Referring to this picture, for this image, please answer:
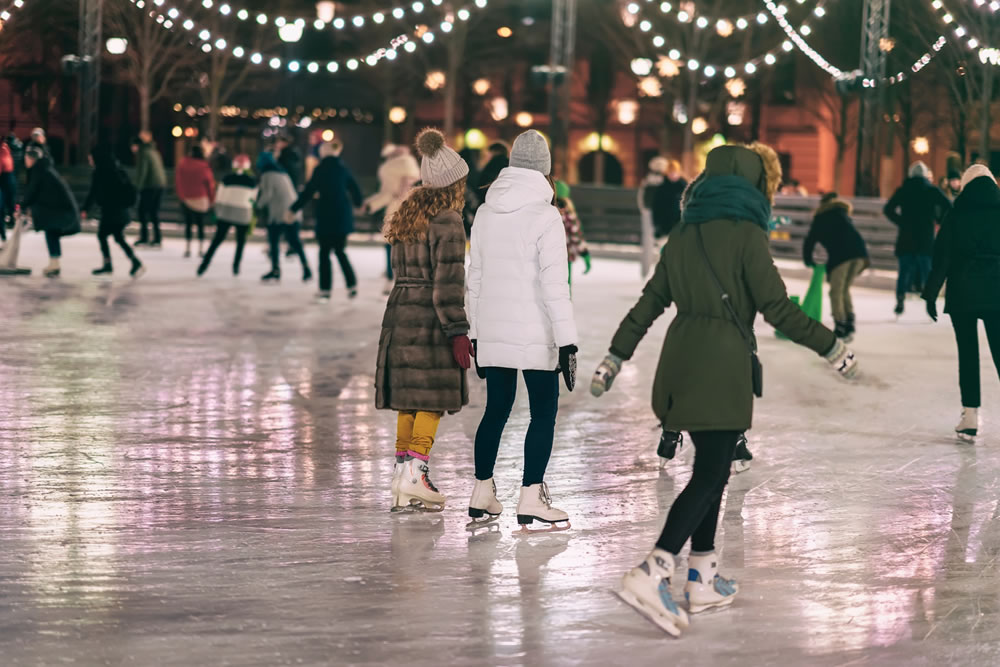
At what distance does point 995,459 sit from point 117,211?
41.3 ft

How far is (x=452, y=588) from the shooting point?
5711 millimetres

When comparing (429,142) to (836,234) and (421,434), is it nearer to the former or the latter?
(421,434)

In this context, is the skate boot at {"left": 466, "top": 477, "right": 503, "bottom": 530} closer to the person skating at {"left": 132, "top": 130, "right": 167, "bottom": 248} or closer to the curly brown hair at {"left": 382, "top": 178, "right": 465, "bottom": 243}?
the curly brown hair at {"left": 382, "top": 178, "right": 465, "bottom": 243}

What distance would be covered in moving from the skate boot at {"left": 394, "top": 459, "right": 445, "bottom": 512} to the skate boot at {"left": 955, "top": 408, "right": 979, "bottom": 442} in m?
3.65

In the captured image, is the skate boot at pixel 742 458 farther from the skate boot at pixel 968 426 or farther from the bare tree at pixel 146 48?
the bare tree at pixel 146 48

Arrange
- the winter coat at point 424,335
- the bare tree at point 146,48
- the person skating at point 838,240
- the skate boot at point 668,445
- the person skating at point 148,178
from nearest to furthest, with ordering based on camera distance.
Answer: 1. the winter coat at point 424,335
2. the skate boot at point 668,445
3. the person skating at point 838,240
4. the person skating at point 148,178
5. the bare tree at point 146,48

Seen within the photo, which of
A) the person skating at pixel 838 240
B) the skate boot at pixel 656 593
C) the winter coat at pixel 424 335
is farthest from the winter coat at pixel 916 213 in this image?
the skate boot at pixel 656 593

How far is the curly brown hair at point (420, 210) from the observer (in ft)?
22.9

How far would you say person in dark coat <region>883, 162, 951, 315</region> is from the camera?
1767cm

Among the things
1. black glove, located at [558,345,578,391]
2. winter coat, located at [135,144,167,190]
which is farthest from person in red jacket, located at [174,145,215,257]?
black glove, located at [558,345,578,391]

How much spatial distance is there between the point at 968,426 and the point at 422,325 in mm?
3836

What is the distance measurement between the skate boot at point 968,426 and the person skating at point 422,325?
11.8 feet

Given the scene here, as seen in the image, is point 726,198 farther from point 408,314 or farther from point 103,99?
point 103,99

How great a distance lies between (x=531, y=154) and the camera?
6.70 meters
